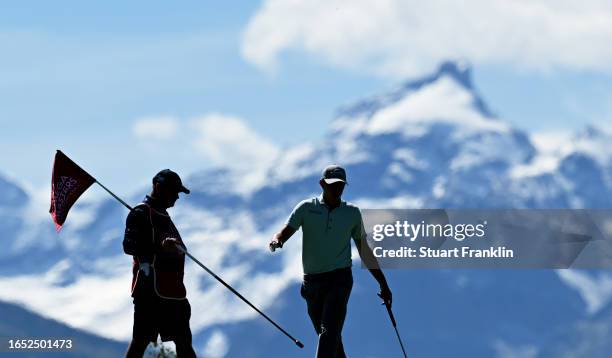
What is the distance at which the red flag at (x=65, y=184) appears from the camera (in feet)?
50.5

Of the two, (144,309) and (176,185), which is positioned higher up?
(176,185)

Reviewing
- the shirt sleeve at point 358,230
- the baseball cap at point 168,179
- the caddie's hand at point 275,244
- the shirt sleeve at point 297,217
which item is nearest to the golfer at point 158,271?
the baseball cap at point 168,179

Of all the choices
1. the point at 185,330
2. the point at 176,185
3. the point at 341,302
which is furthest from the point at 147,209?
the point at 341,302

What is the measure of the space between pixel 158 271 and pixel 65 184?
1.96 meters

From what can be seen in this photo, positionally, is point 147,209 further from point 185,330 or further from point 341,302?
point 341,302

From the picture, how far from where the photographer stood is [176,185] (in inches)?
561

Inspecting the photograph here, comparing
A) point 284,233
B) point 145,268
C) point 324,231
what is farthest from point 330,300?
point 145,268

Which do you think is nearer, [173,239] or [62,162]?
[173,239]

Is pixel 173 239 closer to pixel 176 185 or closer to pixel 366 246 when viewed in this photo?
pixel 176 185

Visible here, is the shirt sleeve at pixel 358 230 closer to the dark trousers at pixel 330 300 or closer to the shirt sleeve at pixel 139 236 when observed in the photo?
the dark trousers at pixel 330 300

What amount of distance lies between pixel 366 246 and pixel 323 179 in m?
1.05

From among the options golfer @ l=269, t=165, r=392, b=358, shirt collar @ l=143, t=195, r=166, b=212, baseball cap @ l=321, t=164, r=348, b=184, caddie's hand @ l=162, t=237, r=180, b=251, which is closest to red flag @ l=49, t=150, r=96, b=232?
shirt collar @ l=143, t=195, r=166, b=212

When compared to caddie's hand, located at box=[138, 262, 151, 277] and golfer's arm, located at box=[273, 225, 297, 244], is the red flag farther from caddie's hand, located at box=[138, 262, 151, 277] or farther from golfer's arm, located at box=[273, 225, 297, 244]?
golfer's arm, located at box=[273, 225, 297, 244]

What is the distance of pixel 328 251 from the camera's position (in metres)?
14.8
